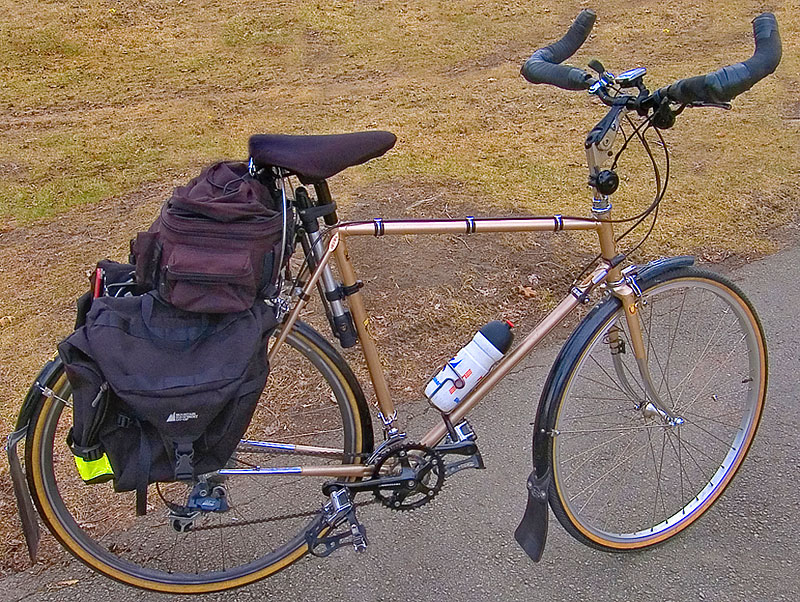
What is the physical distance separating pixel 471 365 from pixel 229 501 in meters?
1.10

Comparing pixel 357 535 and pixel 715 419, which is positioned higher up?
pixel 357 535

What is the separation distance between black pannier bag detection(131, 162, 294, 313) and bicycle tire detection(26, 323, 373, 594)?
0.31 metres

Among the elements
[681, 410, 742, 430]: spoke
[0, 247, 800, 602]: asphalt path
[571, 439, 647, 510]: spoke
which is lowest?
[0, 247, 800, 602]: asphalt path

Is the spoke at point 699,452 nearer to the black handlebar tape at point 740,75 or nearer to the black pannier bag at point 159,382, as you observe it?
the black handlebar tape at point 740,75

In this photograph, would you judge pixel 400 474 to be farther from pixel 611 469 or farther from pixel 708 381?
pixel 708 381

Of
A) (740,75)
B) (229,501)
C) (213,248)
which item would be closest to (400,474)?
(229,501)

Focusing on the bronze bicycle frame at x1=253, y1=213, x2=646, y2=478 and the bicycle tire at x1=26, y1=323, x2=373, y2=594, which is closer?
the bronze bicycle frame at x1=253, y1=213, x2=646, y2=478

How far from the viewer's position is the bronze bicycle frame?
6.61ft

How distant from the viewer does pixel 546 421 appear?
2.20 meters

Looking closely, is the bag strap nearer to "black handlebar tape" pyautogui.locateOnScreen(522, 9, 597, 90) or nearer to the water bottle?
the water bottle

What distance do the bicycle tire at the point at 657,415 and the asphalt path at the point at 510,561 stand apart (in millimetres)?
111

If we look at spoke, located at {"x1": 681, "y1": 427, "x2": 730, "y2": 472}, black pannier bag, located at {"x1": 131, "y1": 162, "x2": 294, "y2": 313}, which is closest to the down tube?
black pannier bag, located at {"x1": 131, "y1": 162, "x2": 294, "y2": 313}

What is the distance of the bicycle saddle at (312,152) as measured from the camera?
1918 mm

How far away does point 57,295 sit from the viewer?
3.88 meters
